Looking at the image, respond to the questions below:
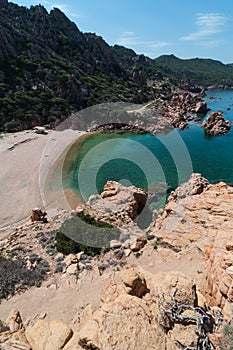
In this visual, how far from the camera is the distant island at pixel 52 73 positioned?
162 ft

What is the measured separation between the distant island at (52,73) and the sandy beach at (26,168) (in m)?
6.03

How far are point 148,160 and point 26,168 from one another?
51.4 ft

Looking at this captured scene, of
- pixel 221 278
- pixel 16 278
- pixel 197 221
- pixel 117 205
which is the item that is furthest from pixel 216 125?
pixel 221 278

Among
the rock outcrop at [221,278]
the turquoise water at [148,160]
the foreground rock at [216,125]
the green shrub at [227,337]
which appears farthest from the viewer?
the foreground rock at [216,125]

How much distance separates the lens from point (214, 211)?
45.8ft

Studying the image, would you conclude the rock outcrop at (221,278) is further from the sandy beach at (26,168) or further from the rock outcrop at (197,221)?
the sandy beach at (26,168)

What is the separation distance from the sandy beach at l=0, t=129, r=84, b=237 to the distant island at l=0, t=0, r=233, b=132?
603cm

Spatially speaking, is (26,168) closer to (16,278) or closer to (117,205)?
(117,205)

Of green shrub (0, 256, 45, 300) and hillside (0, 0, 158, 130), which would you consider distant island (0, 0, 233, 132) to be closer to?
hillside (0, 0, 158, 130)

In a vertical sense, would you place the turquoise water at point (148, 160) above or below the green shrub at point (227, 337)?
below

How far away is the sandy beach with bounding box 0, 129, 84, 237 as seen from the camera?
22656 millimetres

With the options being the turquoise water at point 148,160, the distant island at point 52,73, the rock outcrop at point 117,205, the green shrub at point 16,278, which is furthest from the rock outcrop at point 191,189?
the distant island at point 52,73

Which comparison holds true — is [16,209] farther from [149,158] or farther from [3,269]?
[149,158]

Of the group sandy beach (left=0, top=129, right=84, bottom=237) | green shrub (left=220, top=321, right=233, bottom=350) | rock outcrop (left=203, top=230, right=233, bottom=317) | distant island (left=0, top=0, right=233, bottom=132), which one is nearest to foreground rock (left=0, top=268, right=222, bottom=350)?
green shrub (left=220, top=321, right=233, bottom=350)
